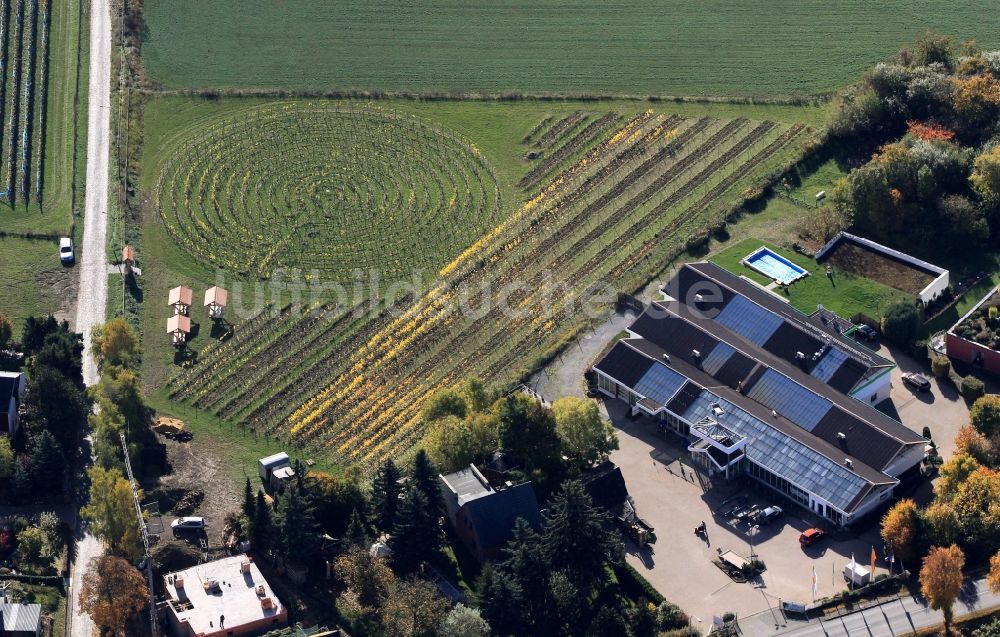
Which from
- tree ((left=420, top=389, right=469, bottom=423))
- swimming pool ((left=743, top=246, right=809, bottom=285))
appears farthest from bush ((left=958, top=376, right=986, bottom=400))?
tree ((left=420, top=389, right=469, bottom=423))

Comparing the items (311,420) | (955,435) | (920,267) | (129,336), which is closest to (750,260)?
(920,267)

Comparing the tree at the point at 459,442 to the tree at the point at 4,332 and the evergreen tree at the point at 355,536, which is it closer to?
the evergreen tree at the point at 355,536

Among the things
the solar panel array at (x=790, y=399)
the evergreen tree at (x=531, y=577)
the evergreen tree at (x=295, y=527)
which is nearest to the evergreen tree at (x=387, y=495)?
the evergreen tree at (x=295, y=527)

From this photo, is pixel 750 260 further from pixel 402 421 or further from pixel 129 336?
pixel 129 336

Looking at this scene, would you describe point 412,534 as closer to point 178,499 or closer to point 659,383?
point 178,499

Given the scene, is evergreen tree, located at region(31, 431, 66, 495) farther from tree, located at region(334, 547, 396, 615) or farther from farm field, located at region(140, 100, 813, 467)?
tree, located at region(334, 547, 396, 615)

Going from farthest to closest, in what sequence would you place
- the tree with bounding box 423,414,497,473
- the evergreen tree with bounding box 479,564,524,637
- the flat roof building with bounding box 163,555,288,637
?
1. the tree with bounding box 423,414,497,473
2. the flat roof building with bounding box 163,555,288,637
3. the evergreen tree with bounding box 479,564,524,637
